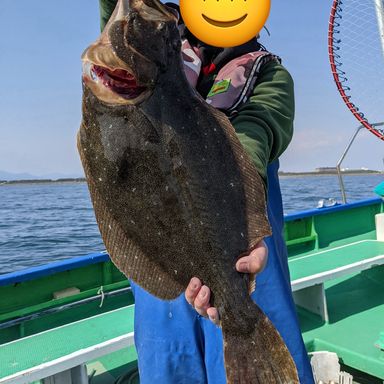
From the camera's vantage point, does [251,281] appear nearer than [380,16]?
Yes

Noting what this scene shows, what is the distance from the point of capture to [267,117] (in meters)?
2.11

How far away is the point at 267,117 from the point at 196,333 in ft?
4.30

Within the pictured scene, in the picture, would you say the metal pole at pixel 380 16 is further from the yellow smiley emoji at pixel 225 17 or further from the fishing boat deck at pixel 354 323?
the fishing boat deck at pixel 354 323

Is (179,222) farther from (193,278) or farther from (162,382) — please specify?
(162,382)

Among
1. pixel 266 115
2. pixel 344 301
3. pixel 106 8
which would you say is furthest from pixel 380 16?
pixel 344 301

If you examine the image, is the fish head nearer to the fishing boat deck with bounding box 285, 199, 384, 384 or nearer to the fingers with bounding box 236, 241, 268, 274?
the fingers with bounding box 236, 241, 268, 274

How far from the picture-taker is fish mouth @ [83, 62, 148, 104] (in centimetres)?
160

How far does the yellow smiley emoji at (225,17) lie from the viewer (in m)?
2.00

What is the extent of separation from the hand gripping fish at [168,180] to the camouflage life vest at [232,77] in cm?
58

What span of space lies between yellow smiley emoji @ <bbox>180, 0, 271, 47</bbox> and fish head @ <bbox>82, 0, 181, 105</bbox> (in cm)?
42

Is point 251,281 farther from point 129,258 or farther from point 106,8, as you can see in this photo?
point 106,8

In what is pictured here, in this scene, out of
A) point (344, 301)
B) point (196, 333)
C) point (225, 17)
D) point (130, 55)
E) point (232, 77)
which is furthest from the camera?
point (344, 301)

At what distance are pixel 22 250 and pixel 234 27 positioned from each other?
17.3 metres

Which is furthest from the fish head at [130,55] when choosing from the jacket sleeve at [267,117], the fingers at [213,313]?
the fingers at [213,313]
